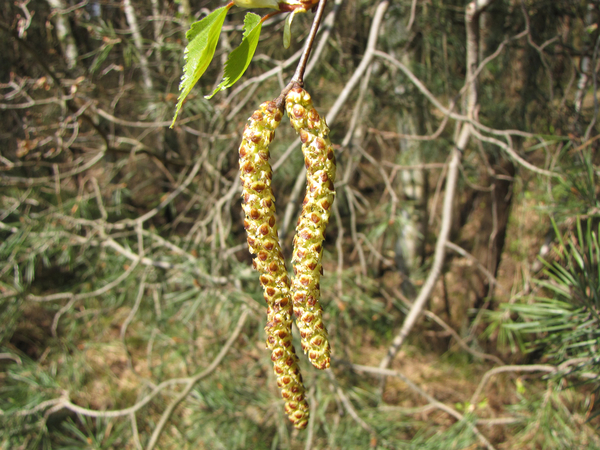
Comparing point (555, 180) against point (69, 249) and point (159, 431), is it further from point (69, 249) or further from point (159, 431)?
point (69, 249)

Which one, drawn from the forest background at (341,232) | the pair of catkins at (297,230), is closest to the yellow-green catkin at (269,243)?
the pair of catkins at (297,230)

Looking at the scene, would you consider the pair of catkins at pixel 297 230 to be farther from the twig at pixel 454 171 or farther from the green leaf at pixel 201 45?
the twig at pixel 454 171

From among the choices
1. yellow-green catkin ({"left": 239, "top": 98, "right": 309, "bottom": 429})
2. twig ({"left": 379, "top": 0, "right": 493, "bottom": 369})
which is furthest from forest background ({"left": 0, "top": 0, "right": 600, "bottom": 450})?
yellow-green catkin ({"left": 239, "top": 98, "right": 309, "bottom": 429})

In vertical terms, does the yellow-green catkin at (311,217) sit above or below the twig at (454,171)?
above

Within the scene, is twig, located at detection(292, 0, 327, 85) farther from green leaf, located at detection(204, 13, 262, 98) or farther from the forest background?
the forest background

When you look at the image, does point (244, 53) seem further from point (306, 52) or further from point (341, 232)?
point (341, 232)

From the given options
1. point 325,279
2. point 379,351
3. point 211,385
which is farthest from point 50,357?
point 379,351
